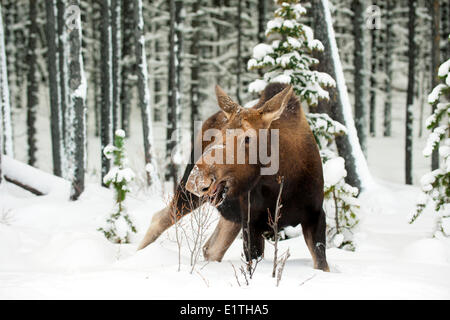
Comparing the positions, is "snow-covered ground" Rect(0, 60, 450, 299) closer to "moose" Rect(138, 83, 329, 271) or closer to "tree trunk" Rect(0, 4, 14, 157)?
"moose" Rect(138, 83, 329, 271)

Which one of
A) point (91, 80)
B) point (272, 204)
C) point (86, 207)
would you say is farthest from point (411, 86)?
point (91, 80)

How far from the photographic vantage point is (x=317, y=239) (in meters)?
4.15

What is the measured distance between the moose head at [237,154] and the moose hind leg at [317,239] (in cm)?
65

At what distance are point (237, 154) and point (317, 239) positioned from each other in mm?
1250

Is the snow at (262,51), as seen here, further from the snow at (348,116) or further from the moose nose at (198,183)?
the moose nose at (198,183)

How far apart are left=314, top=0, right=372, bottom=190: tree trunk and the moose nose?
262 inches

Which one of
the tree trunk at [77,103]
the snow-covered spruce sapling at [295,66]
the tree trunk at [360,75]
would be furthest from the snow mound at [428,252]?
the tree trunk at [360,75]

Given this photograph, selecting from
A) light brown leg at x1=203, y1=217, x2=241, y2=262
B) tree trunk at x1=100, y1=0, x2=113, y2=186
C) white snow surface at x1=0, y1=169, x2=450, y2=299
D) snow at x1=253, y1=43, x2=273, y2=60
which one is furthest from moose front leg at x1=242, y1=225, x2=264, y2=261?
tree trunk at x1=100, y1=0, x2=113, y2=186

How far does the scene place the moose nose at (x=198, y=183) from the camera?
3.30 meters

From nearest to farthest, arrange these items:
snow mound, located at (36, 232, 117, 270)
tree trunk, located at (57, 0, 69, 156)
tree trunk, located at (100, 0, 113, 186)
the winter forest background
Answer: the winter forest background, snow mound, located at (36, 232, 117, 270), tree trunk, located at (100, 0, 113, 186), tree trunk, located at (57, 0, 69, 156)

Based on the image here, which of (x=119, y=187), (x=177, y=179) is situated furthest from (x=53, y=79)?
(x=119, y=187)

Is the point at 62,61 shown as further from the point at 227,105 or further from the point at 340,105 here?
the point at 227,105

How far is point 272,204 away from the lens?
13.7ft

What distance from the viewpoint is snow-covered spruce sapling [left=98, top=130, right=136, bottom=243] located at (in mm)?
6141
